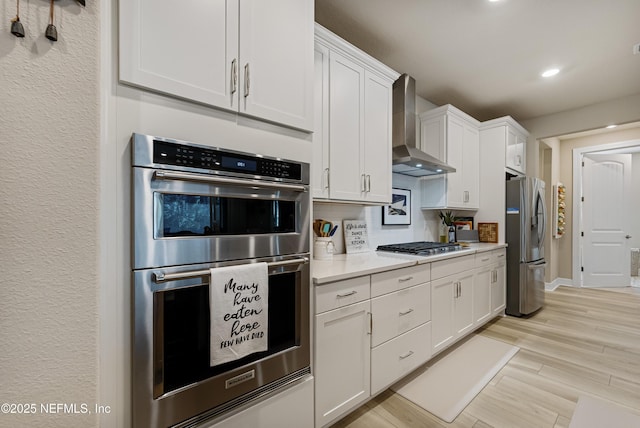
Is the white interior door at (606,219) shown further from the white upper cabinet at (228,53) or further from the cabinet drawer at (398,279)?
the white upper cabinet at (228,53)

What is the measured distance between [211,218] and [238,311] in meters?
0.40

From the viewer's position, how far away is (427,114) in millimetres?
3398

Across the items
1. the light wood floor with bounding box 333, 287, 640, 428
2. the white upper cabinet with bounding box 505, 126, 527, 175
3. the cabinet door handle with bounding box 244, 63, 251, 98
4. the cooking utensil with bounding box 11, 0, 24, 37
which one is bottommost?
the light wood floor with bounding box 333, 287, 640, 428

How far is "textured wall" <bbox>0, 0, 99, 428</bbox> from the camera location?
666mm

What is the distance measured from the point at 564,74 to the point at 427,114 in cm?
142

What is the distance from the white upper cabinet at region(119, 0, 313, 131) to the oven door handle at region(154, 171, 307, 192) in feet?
1.04

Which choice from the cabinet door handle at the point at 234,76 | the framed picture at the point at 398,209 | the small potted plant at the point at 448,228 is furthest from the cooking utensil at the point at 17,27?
the small potted plant at the point at 448,228

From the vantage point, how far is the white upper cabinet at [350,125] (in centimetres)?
190

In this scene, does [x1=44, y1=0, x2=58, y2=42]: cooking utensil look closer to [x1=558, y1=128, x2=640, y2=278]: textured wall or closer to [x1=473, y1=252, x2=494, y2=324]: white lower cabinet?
[x1=473, y1=252, x2=494, y2=324]: white lower cabinet

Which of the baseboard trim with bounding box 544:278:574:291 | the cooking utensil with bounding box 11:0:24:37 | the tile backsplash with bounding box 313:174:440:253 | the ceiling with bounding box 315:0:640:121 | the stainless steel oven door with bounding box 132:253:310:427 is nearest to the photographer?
the cooking utensil with bounding box 11:0:24:37

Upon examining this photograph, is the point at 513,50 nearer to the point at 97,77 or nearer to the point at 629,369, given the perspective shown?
the point at 629,369

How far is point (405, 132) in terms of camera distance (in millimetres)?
2607

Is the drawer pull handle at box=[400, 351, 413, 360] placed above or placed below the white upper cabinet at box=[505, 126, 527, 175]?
below

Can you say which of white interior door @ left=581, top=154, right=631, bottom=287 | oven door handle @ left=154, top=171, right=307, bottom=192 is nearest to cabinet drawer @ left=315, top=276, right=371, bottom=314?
oven door handle @ left=154, top=171, right=307, bottom=192
